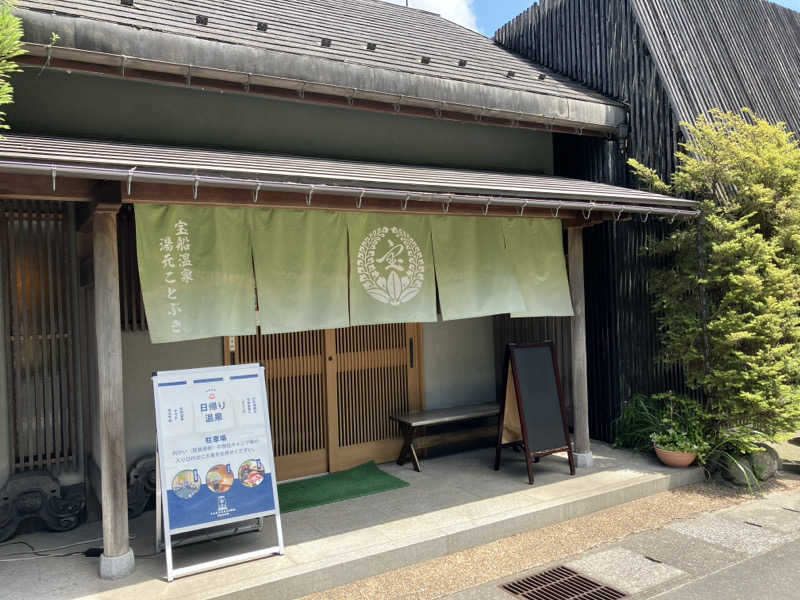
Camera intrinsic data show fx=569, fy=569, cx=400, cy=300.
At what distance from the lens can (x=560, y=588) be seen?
4531 millimetres

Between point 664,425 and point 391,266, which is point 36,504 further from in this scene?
point 664,425

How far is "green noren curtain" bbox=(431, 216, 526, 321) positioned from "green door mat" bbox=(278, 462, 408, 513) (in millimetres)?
2124

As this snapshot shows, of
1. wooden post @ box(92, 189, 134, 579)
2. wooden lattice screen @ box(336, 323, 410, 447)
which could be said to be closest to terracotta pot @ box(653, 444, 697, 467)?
wooden lattice screen @ box(336, 323, 410, 447)

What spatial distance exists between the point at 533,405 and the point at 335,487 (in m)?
2.48

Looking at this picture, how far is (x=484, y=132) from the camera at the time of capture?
25.8 feet

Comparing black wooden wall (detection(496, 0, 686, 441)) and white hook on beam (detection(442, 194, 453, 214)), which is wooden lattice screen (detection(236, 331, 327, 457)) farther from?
black wooden wall (detection(496, 0, 686, 441))

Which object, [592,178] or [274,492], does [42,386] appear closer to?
[274,492]

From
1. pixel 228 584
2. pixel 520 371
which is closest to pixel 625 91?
pixel 520 371

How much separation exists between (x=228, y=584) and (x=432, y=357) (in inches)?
167

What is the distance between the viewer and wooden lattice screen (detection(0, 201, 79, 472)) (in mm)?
5504

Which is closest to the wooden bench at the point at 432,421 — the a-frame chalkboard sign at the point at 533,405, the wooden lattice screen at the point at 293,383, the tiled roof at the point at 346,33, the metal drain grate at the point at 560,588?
the a-frame chalkboard sign at the point at 533,405

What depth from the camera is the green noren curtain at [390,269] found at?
5.60m

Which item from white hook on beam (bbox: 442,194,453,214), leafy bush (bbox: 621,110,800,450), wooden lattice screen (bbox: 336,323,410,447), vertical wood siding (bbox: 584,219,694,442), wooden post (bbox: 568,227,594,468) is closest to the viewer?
white hook on beam (bbox: 442,194,453,214)

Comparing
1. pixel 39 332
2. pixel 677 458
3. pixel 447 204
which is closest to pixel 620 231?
pixel 677 458
